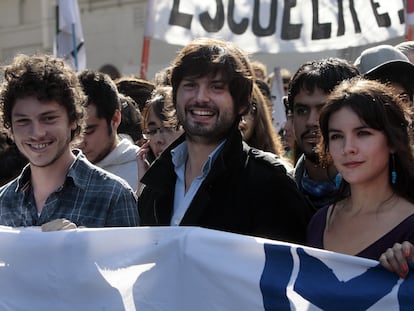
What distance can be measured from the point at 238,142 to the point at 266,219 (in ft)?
0.98

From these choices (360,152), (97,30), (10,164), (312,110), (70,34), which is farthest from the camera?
(97,30)

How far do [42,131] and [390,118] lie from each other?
1159 millimetres

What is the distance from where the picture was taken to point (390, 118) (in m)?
2.71

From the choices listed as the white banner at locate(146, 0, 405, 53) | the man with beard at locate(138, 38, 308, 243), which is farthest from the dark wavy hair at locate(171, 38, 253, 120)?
the white banner at locate(146, 0, 405, 53)

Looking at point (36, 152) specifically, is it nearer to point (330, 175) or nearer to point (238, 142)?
point (238, 142)

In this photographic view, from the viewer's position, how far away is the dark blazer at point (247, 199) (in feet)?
9.20

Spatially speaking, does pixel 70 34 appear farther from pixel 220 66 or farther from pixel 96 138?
pixel 220 66

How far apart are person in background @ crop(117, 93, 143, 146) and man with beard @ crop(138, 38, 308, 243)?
1.55 m

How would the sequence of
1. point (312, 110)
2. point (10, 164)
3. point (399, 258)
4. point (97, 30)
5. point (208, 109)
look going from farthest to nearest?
point (97, 30) → point (10, 164) → point (312, 110) → point (208, 109) → point (399, 258)

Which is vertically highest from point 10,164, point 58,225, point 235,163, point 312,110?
point 312,110

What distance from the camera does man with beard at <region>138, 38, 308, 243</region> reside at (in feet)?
9.23

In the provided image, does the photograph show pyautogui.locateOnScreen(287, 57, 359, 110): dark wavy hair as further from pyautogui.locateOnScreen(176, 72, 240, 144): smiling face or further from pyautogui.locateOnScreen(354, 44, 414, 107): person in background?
pyautogui.locateOnScreen(176, 72, 240, 144): smiling face

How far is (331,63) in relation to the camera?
11.2 ft

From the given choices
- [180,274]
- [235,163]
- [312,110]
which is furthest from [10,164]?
[180,274]
